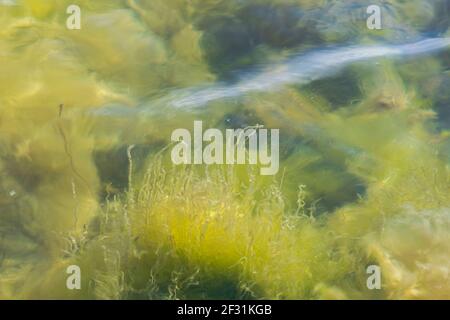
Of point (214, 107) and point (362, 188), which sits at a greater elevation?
point (214, 107)

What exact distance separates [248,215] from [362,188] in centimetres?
72

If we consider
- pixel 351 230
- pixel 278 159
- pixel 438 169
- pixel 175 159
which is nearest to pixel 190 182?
pixel 175 159

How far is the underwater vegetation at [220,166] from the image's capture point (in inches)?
120

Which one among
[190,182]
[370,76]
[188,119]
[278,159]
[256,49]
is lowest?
[190,182]

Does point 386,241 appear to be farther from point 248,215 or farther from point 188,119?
point 188,119

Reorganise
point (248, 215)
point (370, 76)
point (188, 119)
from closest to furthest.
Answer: point (248, 215) < point (188, 119) < point (370, 76)

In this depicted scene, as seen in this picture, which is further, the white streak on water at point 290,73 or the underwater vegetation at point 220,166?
the white streak on water at point 290,73

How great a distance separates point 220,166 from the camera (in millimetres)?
3320

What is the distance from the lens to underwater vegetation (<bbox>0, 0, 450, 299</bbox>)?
3061 mm

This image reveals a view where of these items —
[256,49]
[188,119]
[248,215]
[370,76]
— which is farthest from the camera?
[256,49]

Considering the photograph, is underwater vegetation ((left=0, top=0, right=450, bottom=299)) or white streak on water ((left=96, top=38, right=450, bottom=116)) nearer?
underwater vegetation ((left=0, top=0, right=450, bottom=299))

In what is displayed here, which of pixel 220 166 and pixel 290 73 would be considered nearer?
pixel 220 166

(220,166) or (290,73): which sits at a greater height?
(290,73)

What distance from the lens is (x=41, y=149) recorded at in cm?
364
